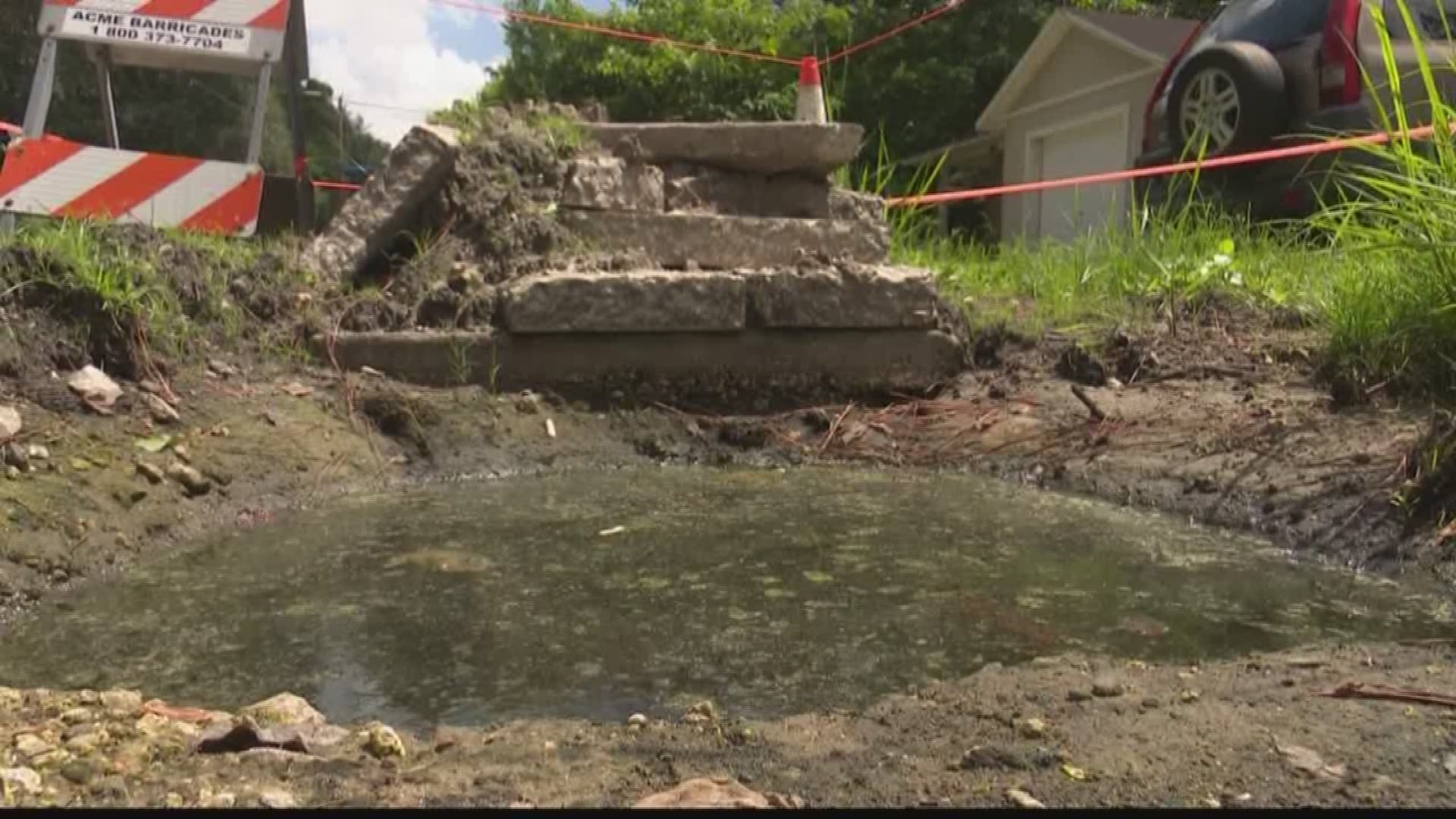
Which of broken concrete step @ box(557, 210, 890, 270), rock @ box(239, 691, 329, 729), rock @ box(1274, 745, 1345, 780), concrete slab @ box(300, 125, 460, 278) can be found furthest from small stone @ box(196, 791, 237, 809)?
broken concrete step @ box(557, 210, 890, 270)

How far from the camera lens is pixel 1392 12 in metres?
5.75

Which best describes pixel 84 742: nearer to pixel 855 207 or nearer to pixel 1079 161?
pixel 855 207

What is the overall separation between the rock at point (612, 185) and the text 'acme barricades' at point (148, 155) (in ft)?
4.36

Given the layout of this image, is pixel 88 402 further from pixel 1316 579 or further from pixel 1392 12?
pixel 1392 12

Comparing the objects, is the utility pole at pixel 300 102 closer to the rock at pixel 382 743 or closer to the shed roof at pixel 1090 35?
the rock at pixel 382 743

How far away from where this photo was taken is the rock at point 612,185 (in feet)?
15.4

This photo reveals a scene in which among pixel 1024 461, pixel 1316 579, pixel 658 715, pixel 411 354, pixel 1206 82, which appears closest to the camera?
pixel 658 715

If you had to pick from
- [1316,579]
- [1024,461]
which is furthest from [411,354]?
[1316,579]

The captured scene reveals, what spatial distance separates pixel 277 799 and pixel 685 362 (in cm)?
310

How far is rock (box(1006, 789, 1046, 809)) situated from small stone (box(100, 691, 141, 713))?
121 centimetres

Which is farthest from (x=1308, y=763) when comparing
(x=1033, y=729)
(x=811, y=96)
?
(x=811, y=96)

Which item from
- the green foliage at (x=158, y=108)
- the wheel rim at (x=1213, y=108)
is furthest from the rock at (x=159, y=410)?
the wheel rim at (x=1213, y=108)

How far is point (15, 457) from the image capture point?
2.66m

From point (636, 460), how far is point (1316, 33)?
178 inches
